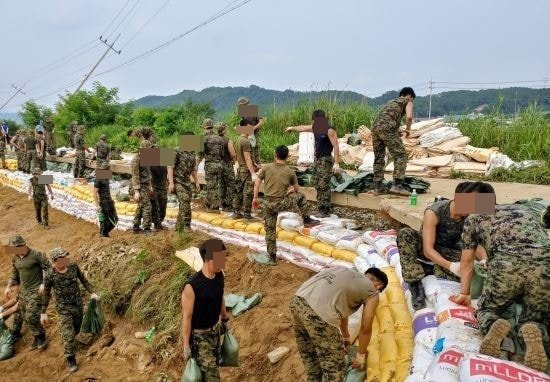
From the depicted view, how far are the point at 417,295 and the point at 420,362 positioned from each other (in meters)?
0.91

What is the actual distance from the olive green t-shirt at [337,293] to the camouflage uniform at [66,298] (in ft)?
11.8

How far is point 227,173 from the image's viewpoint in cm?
753

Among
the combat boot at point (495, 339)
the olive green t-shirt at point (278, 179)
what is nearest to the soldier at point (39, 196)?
the olive green t-shirt at point (278, 179)

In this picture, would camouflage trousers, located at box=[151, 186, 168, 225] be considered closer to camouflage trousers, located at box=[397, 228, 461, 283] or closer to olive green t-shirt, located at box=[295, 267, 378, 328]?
camouflage trousers, located at box=[397, 228, 461, 283]

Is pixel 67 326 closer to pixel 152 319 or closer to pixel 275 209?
pixel 152 319

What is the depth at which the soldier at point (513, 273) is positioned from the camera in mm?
2807

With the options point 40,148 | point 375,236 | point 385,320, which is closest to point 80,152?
point 40,148

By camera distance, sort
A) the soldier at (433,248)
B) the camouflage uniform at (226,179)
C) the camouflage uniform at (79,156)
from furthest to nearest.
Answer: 1. the camouflage uniform at (79,156)
2. the camouflage uniform at (226,179)
3. the soldier at (433,248)

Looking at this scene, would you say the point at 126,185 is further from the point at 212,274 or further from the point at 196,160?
the point at 212,274

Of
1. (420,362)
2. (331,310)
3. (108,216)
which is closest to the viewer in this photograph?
(420,362)

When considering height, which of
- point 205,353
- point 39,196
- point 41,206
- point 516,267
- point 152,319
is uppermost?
point 516,267

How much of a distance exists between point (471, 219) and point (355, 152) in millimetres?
6366

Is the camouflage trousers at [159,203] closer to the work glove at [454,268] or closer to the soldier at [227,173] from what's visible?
the soldier at [227,173]

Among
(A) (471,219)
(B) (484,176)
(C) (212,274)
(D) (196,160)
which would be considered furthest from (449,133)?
(C) (212,274)
